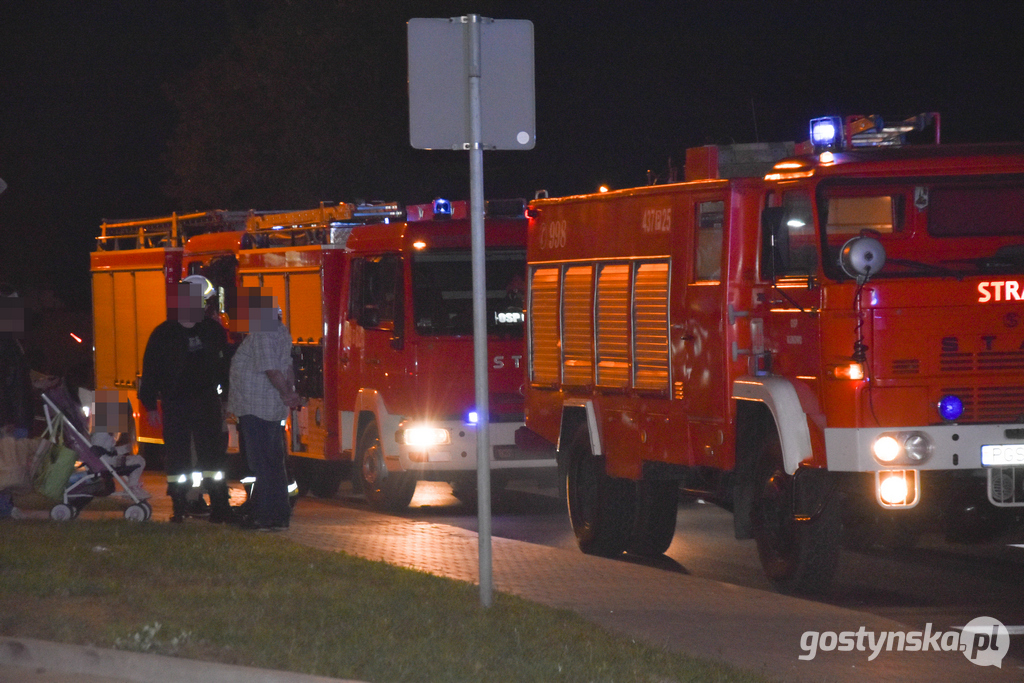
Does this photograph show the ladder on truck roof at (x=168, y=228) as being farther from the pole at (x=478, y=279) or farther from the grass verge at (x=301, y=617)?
the pole at (x=478, y=279)

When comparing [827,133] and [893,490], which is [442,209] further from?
[893,490]

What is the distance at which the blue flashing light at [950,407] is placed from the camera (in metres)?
9.66

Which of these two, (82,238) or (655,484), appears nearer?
(655,484)

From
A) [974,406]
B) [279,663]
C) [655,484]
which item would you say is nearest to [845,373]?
[974,406]

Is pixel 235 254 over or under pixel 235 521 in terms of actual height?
over

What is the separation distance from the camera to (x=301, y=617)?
8.40 meters

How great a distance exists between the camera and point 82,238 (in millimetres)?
51781

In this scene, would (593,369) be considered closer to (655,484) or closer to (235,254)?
(655,484)

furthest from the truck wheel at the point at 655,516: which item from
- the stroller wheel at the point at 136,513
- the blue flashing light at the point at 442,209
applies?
the blue flashing light at the point at 442,209

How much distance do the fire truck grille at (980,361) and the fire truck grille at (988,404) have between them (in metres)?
0.12

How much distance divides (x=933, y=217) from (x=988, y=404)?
1.26m

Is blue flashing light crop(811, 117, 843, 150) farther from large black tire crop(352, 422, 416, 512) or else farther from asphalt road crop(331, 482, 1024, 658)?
large black tire crop(352, 422, 416, 512)

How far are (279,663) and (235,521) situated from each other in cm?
587

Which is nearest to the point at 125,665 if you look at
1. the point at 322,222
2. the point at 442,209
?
the point at 442,209
